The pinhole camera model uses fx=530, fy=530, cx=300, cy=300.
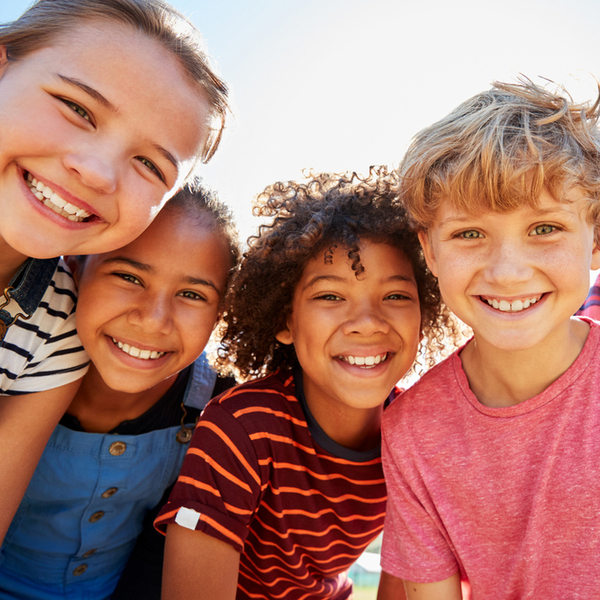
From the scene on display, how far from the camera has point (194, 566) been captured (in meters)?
1.61

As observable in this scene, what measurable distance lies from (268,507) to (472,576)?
0.69 metres

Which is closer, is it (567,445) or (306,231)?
(567,445)

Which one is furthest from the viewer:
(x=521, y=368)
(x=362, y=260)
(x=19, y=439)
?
(x=362, y=260)


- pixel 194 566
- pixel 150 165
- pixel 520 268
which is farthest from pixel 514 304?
pixel 194 566

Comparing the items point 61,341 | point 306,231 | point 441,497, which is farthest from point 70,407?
point 441,497

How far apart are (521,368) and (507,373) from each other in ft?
0.14

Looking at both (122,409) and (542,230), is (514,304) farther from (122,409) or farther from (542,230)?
(122,409)

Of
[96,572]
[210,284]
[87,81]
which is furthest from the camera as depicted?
[96,572]

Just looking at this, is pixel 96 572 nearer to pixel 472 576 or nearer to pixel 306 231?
pixel 472 576

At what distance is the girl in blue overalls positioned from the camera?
71.5 inches

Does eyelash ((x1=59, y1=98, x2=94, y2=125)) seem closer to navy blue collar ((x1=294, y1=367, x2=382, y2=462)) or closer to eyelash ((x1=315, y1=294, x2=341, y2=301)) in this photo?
eyelash ((x1=315, y1=294, x2=341, y2=301))

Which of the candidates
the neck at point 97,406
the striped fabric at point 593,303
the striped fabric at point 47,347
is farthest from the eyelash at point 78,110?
the striped fabric at point 593,303

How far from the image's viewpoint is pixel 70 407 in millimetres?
2014

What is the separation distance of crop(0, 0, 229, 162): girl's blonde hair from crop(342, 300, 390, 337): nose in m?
0.80
